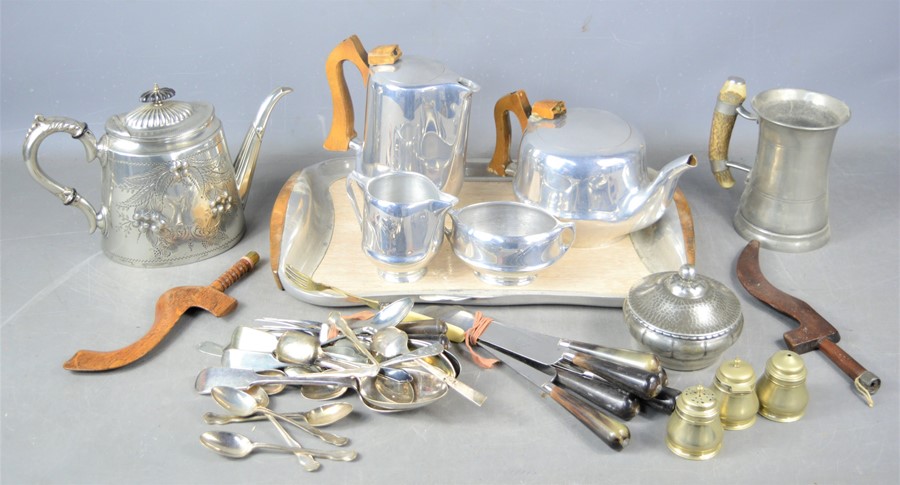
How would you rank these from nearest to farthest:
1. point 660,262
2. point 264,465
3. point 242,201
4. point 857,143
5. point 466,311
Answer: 1. point 264,465
2. point 466,311
3. point 660,262
4. point 242,201
5. point 857,143

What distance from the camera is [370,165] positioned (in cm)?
154

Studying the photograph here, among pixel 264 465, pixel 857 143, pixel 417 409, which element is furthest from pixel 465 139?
pixel 857 143

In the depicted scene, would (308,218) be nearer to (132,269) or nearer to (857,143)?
(132,269)

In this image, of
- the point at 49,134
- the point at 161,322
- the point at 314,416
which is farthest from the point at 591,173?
the point at 49,134

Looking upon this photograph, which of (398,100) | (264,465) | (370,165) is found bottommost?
(264,465)

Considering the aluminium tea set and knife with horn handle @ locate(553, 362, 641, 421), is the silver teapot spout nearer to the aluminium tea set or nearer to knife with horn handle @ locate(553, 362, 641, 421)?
the aluminium tea set

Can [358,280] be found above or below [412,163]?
below

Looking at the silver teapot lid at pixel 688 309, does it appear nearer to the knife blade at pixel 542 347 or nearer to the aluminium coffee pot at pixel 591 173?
the knife blade at pixel 542 347

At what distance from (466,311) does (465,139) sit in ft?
1.05

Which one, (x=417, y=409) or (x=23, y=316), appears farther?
(x=23, y=316)

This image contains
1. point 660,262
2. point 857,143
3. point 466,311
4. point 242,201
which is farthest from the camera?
point 857,143

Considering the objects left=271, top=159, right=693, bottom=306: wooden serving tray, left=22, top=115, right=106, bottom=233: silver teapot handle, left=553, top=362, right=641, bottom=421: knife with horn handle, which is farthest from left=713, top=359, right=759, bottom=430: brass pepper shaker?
left=22, top=115, right=106, bottom=233: silver teapot handle

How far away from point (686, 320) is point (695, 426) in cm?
16

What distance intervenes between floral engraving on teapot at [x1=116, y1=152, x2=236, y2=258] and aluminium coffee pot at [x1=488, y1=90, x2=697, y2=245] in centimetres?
48
